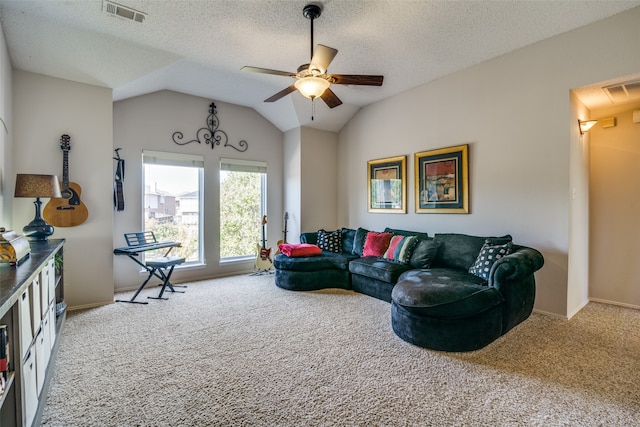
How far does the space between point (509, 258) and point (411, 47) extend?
8.07 feet

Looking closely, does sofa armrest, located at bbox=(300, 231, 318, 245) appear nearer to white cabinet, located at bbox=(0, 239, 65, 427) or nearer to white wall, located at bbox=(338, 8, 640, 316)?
white wall, located at bbox=(338, 8, 640, 316)

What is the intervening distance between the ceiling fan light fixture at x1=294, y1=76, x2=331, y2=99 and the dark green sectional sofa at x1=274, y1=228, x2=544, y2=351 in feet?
6.42

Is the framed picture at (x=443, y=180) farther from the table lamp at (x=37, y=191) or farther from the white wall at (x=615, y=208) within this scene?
the table lamp at (x=37, y=191)

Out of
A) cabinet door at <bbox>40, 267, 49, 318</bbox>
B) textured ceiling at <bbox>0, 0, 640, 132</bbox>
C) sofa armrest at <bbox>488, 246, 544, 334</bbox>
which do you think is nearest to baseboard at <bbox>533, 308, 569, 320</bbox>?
sofa armrest at <bbox>488, 246, 544, 334</bbox>

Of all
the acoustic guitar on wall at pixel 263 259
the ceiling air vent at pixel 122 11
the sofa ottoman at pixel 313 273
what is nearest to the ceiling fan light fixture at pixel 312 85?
the ceiling air vent at pixel 122 11

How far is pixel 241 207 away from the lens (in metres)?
5.61

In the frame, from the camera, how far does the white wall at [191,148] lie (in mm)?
4492

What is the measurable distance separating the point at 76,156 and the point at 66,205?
0.58m

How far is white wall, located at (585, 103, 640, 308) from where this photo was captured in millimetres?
3684

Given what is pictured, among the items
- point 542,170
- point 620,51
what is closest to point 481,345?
point 542,170

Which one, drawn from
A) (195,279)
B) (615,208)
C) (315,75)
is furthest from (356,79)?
(195,279)

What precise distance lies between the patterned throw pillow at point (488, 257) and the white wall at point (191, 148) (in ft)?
12.1

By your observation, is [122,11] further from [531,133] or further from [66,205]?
[531,133]

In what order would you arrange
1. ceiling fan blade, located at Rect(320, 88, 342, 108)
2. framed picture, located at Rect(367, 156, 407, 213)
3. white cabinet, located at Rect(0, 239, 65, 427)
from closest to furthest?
white cabinet, located at Rect(0, 239, 65, 427), ceiling fan blade, located at Rect(320, 88, 342, 108), framed picture, located at Rect(367, 156, 407, 213)
